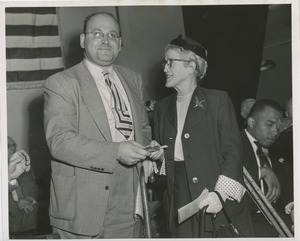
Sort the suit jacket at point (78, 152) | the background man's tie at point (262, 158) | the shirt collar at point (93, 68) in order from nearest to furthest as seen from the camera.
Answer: the suit jacket at point (78, 152), the shirt collar at point (93, 68), the background man's tie at point (262, 158)

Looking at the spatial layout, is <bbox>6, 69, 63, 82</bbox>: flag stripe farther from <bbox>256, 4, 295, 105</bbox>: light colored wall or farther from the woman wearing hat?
<bbox>256, 4, 295, 105</bbox>: light colored wall

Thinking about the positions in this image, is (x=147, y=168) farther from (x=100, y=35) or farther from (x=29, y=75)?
(x=29, y=75)

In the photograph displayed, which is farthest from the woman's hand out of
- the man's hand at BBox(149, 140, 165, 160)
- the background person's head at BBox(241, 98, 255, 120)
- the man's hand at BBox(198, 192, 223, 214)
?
the background person's head at BBox(241, 98, 255, 120)

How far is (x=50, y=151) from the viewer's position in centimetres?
152

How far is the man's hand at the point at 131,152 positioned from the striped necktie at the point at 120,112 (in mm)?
70

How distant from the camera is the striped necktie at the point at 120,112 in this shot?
156cm

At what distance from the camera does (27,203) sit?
5.39 ft

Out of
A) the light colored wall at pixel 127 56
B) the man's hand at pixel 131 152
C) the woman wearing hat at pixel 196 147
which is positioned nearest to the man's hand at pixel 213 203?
the woman wearing hat at pixel 196 147

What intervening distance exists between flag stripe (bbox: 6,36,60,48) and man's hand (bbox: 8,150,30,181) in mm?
371

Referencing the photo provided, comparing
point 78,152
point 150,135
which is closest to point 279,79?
point 150,135

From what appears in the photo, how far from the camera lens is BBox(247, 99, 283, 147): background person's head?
68.1 inches

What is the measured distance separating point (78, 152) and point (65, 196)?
0.47ft

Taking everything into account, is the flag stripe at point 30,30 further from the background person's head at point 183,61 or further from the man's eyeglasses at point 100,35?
the background person's head at point 183,61

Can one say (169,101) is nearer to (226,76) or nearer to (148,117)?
(148,117)
